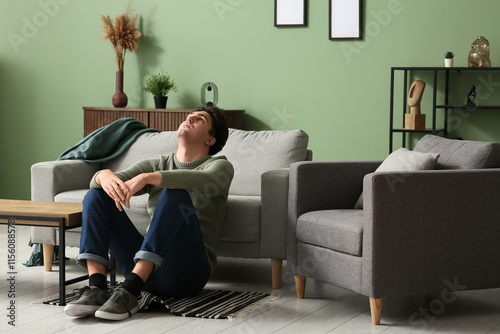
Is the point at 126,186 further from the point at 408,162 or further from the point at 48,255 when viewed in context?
the point at 408,162

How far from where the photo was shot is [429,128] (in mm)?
5008

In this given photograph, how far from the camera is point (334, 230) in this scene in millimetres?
3064

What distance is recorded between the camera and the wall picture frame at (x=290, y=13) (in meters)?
5.34

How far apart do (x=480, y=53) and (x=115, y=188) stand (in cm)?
281

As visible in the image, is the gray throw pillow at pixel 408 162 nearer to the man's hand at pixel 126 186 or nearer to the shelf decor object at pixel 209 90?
the man's hand at pixel 126 186

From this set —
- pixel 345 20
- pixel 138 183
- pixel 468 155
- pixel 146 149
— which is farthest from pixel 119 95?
pixel 468 155

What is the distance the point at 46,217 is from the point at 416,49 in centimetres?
296

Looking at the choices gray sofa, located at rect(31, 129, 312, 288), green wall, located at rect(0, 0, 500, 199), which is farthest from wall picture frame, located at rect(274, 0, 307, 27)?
gray sofa, located at rect(31, 129, 312, 288)

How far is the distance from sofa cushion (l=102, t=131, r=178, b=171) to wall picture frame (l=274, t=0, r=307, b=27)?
161cm

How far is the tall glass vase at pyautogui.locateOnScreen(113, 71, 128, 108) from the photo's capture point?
5668mm

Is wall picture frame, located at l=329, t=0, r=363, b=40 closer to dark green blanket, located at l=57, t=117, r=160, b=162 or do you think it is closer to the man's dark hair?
dark green blanket, located at l=57, t=117, r=160, b=162

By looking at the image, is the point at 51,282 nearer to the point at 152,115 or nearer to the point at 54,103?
the point at 152,115

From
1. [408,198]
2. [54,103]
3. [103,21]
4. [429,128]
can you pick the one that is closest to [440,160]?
[408,198]

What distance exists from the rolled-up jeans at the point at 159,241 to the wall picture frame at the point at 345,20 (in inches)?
103
